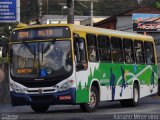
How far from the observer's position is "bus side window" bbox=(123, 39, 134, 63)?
76.3 feet

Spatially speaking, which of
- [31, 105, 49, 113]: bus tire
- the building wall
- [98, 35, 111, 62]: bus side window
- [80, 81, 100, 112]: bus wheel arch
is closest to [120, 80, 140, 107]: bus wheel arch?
[98, 35, 111, 62]: bus side window

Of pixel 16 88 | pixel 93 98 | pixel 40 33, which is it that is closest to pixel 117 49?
pixel 93 98

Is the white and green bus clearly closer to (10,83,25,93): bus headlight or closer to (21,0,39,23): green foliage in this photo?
(10,83,25,93): bus headlight

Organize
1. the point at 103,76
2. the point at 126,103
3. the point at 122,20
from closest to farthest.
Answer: the point at 103,76
the point at 126,103
the point at 122,20

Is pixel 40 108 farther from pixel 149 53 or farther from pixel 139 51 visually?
pixel 149 53

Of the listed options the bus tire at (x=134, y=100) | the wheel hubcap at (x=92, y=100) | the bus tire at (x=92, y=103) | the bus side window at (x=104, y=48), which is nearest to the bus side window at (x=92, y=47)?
the bus side window at (x=104, y=48)

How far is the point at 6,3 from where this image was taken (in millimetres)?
33219

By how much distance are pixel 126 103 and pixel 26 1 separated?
2473 centimetres

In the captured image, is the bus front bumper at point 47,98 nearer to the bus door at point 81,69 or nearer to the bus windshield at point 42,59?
the bus door at point 81,69

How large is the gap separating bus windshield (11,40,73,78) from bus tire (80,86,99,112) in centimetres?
169

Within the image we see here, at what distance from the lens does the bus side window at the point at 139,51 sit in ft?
79.7

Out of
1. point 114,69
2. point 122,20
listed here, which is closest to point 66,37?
point 114,69

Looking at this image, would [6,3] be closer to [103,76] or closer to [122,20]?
[103,76]

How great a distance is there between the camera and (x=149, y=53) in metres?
25.8
